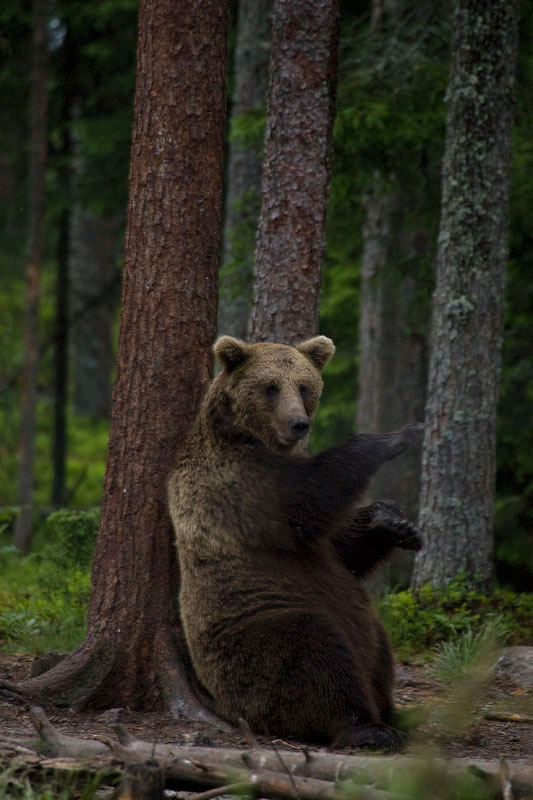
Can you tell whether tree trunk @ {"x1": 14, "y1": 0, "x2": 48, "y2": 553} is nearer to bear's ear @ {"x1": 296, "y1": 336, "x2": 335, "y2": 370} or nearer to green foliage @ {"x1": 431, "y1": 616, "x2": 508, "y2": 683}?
green foliage @ {"x1": 431, "y1": 616, "x2": 508, "y2": 683}

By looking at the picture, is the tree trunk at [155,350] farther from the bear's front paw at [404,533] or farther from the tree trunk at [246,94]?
the tree trunk at [246,94]

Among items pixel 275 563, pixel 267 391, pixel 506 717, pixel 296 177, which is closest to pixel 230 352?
pixel 267 391

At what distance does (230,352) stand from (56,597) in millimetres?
3462

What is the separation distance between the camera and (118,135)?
46.3 ft

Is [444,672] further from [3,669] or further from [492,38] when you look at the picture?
[492,38]

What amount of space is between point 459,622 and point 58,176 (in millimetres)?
11829

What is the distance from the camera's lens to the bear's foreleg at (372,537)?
20.1 ft

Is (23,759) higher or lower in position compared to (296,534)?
lower

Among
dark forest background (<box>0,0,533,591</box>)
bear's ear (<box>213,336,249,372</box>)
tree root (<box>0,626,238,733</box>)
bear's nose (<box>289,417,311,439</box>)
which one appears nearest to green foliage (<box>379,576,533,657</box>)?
tree root (<box>0,626,238,733</box>)

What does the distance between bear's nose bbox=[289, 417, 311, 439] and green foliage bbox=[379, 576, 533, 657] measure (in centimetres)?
285

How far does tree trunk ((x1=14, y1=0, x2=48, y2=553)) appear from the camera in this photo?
47.8ft

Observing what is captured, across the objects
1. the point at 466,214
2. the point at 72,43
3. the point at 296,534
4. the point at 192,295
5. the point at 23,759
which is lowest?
the point at 23,759

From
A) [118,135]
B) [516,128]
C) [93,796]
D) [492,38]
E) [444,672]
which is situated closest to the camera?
[93,796]

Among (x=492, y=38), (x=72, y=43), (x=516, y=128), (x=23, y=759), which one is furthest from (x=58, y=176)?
(x=23, y=759)
